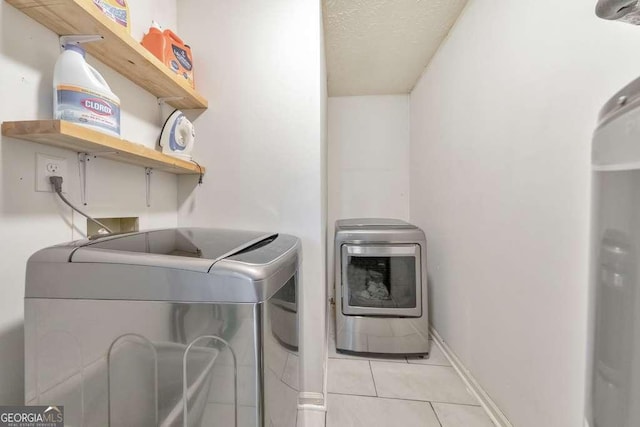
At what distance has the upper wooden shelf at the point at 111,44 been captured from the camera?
670 millimetres

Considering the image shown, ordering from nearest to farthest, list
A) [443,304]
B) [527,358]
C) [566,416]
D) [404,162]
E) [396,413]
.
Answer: [566,416]
[527,358]
[396,413]
[443,304]
[404,162]

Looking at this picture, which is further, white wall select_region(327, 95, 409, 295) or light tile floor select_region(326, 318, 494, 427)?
white wall select_region(327, 95, 409, 295)

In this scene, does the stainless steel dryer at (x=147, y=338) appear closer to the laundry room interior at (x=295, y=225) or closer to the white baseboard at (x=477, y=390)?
the laundry room interior at (x=295, y=225)

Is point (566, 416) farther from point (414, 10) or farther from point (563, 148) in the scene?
point (414, 10)

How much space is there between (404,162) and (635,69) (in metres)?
1.98

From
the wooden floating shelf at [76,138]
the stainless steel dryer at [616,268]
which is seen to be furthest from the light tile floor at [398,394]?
the wooden floating shelf at [76,138]

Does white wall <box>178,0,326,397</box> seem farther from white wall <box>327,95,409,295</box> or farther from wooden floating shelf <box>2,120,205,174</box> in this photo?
white wall <box>327,95,409,295</box>

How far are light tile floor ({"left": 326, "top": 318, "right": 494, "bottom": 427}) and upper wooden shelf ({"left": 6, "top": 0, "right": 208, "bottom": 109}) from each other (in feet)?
5.71

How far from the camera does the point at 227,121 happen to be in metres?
1.32

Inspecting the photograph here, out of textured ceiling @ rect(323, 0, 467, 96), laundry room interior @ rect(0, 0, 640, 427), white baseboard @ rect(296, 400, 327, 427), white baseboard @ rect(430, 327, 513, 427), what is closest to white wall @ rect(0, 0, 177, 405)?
laundry room interior @ rect(0, 0, 640, 427)

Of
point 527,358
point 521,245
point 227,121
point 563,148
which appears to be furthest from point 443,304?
point 227,121

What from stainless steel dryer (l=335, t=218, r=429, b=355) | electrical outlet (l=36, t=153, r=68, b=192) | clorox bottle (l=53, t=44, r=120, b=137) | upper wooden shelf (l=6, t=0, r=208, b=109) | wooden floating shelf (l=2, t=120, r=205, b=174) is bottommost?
stainless steel dryer (l=335, t=218, r=429, b=355)

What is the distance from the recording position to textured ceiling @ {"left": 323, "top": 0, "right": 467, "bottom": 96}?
1.54 m

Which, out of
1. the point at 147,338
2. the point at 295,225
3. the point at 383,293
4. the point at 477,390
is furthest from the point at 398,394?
the point at 147,338
